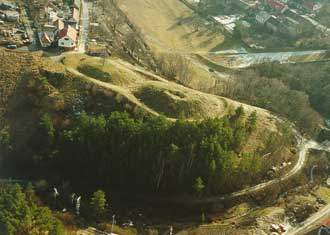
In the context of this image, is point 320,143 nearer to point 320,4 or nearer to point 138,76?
point 138,76

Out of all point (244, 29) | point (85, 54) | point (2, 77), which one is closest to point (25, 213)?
point (2, 77)

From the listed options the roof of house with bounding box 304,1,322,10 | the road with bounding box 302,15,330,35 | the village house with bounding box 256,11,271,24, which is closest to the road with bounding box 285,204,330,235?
the road with bounding box 302,15,330,35

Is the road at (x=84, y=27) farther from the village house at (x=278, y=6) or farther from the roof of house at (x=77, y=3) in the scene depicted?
the village house at (x=278, y=6)

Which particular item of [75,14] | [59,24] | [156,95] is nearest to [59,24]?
[59,24]

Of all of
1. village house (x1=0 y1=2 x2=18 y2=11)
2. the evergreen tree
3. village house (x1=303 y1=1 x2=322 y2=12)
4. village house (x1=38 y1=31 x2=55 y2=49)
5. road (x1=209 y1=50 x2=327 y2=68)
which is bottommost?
the evergreen tree

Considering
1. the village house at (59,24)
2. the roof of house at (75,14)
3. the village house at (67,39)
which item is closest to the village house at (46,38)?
the village house at (67,39)

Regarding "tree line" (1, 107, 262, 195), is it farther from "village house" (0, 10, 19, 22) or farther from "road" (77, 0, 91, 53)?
"village house" (0, 10, 19, 22)
